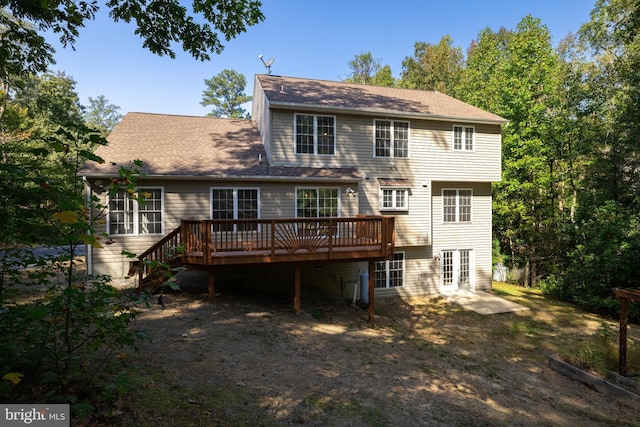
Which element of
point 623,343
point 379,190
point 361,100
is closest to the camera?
point 623,343

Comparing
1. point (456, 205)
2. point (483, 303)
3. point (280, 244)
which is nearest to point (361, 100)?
point (456, 205)

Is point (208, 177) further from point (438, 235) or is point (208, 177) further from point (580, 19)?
point (580, 19)

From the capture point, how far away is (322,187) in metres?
12.5

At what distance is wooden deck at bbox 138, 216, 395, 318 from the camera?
8.84m

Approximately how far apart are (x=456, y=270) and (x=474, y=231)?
2.11 meters

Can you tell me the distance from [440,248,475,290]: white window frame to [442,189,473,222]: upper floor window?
154 cm

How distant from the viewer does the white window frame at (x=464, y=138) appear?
1483 centimetres

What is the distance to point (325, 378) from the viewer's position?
5.93 meters

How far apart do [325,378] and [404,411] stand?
148cm

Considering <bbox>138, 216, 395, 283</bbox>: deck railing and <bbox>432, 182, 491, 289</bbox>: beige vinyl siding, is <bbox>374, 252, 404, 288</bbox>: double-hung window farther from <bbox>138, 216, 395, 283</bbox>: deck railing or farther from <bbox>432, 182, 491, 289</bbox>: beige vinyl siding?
<bbox>138, 216, 395, 283</bbox>: deck railing

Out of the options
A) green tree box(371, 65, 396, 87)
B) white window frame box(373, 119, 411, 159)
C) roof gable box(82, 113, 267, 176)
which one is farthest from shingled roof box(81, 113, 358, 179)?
green tree box(371, 65, 396, 87)

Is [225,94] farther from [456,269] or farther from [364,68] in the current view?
[456,269]

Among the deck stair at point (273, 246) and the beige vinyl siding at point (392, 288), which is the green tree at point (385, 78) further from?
the deck stair at point (273, 246)

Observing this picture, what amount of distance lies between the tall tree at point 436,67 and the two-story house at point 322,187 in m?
18.4
